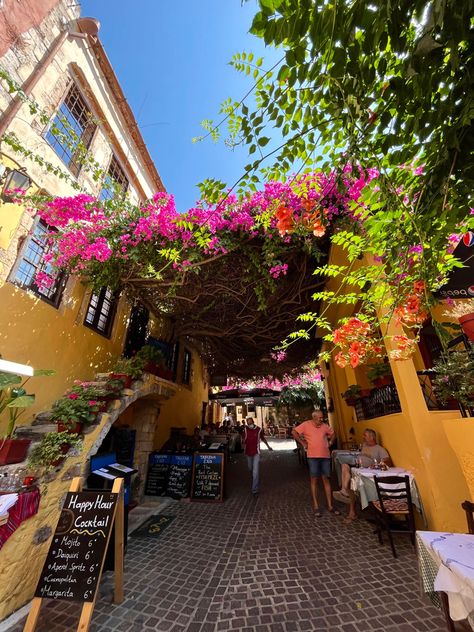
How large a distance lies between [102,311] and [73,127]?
4814mm

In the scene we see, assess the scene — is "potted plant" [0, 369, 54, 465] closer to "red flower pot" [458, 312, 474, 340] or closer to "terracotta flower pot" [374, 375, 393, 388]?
"red flower pot" [458, 312, 474, 340]

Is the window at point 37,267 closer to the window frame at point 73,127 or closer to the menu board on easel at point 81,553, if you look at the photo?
the window frame at point 73,127

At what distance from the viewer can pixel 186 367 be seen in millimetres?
12109

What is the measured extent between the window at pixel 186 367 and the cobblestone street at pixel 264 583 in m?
6.75

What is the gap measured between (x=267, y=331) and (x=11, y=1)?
911 cm

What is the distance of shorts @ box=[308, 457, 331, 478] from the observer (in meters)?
5.61

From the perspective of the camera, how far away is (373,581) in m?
3.15

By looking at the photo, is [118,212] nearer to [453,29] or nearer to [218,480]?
[453,29]

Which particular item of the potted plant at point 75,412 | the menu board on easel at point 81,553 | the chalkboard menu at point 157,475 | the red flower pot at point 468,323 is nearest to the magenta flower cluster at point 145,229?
the potted plant at point 75,412

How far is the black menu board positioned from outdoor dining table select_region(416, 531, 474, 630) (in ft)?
10.0

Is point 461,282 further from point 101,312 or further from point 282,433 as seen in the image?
point 282,433

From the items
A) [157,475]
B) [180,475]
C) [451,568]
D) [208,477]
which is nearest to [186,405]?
[157,475]

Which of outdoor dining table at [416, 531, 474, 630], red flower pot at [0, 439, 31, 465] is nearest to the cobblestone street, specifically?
outdoor dining table at [416, 531, 474, 630]

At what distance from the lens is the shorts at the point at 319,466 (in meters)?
5.61
